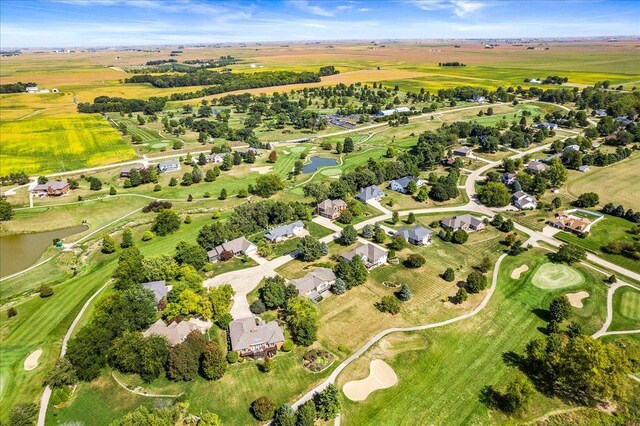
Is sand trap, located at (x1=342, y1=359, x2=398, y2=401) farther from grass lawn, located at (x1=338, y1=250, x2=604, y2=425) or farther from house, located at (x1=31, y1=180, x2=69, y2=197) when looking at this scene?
house, located at (x1=31, y1=180, x2=69, y2=197)

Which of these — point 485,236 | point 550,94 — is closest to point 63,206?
point 485,236

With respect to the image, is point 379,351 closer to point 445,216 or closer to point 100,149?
point 445,216

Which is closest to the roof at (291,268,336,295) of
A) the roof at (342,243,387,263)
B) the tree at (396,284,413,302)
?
the roof at (342,243,387,263)

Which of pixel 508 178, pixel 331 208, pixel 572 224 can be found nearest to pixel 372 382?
pixel 331 208

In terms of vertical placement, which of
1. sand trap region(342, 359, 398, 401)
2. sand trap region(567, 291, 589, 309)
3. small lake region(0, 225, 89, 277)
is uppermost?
sand trap region(567, 291, 589, 309)

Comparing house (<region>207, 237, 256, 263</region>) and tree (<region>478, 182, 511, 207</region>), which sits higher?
tree (<region>478, 182, 511, 207</region>)

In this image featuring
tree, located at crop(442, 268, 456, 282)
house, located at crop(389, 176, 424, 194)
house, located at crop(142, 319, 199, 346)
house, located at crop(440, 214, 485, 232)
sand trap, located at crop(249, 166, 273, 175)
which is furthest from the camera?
sand trap, located at crop(249, 166, 273, 175)
